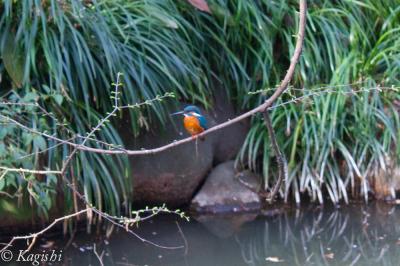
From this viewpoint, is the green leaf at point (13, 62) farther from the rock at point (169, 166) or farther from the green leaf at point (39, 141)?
the rock at point (169, 166)

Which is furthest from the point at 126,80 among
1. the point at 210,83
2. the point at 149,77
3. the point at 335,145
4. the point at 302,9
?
the point at 302,9

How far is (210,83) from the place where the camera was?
518 centimetres

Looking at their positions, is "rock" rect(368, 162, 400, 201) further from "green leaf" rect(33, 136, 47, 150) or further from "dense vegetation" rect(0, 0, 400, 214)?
"green leaf" rect(33, 136, 47, 150)

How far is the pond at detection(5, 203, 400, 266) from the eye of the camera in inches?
165

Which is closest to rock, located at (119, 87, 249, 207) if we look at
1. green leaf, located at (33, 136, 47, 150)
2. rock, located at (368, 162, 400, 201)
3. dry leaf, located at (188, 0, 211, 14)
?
dry leaf, located at (188, 0, 211, 14)

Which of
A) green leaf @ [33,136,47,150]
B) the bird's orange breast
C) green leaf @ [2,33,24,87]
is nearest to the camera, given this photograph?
green leaf @ [33,136,47,150]

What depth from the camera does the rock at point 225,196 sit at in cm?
496

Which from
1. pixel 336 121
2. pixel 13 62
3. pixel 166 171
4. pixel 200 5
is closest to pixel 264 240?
pixel 166 171

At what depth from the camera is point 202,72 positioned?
4.96m

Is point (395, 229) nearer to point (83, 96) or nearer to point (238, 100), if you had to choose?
point (238, 100)

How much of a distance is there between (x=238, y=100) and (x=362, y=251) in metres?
1.48

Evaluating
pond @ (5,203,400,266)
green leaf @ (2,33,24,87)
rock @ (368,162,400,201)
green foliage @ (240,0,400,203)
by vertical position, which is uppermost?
green leaf @ (2,33,24,87)

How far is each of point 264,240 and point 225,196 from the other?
58 cm

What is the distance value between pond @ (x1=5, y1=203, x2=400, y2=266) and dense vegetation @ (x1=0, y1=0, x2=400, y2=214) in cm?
19
